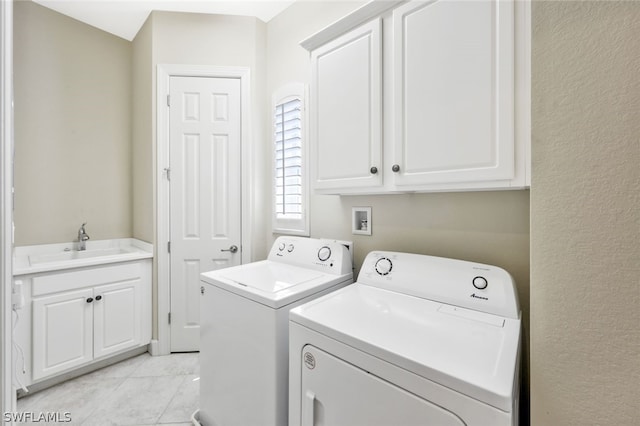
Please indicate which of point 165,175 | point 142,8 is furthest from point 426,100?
point 142,8

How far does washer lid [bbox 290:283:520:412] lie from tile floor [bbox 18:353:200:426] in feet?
4.56

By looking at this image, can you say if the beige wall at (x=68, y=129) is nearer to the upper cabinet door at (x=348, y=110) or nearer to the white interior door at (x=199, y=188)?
the white interior door at (x=199, y=188)

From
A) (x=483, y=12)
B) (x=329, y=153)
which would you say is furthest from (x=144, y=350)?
(x=483, y=12)

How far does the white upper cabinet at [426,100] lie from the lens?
3.19 ft

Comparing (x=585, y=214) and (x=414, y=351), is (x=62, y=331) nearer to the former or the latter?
(x=414, y=351)

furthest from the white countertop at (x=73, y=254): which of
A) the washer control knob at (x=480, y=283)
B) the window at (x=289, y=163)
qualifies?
the washer control knob at (x=480, y=283)

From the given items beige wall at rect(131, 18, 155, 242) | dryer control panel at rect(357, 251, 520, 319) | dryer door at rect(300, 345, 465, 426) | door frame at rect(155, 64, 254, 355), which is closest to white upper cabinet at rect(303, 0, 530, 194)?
dryer control panel at rect(357, 251, 520, 319)

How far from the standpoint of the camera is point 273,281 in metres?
1.45

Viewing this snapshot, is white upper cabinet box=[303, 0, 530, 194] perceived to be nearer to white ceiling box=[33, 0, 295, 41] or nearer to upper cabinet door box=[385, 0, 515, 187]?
upper cabinet door box=[385, 0, 515, 187]

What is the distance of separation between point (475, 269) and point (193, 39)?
2.70 m

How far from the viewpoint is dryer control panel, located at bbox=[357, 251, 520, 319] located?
1064 millimetres

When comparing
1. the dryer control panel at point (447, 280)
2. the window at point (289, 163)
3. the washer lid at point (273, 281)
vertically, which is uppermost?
the window at point (289, 163)

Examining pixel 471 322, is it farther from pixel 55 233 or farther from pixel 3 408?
pixel 55 233

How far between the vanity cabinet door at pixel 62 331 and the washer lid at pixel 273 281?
1273 mm
